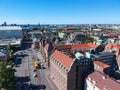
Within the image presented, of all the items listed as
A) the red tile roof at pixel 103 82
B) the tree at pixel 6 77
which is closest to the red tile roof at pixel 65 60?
the red tile roof at pixel 103 82

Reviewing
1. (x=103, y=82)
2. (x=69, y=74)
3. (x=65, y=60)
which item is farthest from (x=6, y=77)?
(x=103, y=82)

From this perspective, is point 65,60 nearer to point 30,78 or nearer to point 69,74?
point 69,74

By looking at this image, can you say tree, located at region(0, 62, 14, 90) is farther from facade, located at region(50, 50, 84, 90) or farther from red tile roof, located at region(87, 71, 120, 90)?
red tile roof, located at region(87, 71, 120, 90)

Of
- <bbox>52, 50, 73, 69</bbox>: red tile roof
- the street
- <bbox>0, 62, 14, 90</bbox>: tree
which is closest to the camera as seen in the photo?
<bbox>52, 50, 73, 69</bbox>: red tile roof

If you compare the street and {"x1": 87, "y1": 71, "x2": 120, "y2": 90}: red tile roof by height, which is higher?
{"x1": 87, "y1": 71, "x2": 120, "y2": 90}: red tile roof

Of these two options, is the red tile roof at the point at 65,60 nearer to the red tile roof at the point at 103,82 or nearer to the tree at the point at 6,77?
the red tile roof at the point at 103,82

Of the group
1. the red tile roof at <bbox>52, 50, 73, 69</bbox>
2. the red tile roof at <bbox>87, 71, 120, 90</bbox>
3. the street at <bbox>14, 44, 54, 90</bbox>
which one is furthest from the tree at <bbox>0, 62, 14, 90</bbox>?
the red tile roof at <bbox>87, 71, 120, 90</bbox>

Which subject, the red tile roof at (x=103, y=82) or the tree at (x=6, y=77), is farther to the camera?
the tree at (x=6, y=77)

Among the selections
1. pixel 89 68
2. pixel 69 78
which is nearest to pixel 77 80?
pixel 69 78
